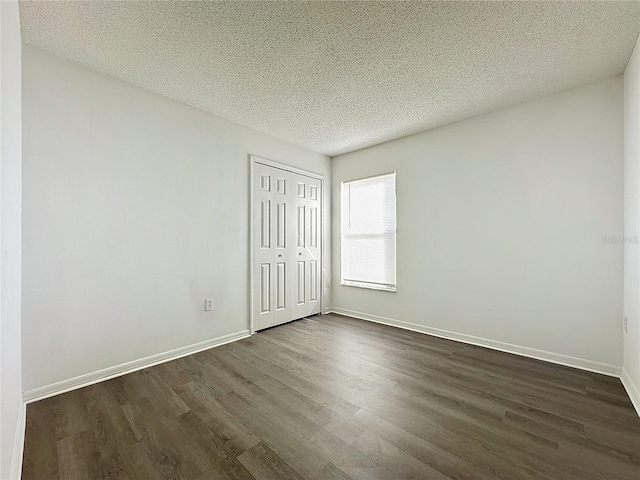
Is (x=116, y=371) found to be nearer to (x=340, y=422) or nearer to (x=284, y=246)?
(x=340, y=422)

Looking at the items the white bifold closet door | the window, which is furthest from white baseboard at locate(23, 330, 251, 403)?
the window

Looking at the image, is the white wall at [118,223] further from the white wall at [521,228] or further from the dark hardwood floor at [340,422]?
the white wall at [521,228]

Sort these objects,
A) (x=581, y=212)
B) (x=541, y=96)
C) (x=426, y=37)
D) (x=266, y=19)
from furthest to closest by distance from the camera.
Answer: (x=541, y=96)
(x=581, y=212)
(x=426, y=37)
(x=266, y=19)

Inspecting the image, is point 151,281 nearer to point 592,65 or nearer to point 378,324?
point 378,324

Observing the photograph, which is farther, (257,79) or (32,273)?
(257,79)

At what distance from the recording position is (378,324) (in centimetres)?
385

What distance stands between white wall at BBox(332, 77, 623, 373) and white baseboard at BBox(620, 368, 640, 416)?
0.45ft

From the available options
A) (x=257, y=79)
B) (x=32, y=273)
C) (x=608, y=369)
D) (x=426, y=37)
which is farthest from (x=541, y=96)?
(x=32, y=273)

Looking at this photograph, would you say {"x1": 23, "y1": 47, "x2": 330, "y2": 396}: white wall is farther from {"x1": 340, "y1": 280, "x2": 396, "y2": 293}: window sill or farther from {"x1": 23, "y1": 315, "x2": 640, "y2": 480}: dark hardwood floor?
{"x1": 340, "y1": 280, "x2": 396, "y2": 293}: window sill

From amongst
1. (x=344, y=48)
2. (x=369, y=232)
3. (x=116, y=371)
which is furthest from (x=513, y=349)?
(x=116, y=371)

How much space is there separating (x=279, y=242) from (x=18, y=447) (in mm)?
2748

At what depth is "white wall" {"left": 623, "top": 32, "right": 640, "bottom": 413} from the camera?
1934 mm

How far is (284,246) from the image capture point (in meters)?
3.83

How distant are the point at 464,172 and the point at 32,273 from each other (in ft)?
13.3
